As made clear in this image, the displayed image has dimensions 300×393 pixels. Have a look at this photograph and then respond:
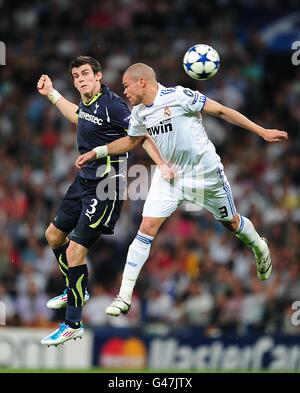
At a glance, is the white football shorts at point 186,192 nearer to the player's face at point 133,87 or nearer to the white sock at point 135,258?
the white sock at point 135,258

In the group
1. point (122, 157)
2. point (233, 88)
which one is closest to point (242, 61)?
point (233, 88)

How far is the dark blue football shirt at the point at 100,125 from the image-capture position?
11766 mm

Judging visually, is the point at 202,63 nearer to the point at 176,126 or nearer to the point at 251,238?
the point at 176,126

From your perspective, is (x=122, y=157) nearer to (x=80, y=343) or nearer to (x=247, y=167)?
(x=80, y=343)

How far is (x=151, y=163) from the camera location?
20.3m

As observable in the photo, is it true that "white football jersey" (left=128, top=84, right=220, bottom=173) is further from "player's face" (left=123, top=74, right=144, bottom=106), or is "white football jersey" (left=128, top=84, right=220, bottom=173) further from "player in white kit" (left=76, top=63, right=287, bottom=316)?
"player's face" (left=123, top=74, right=144, bottom=106)

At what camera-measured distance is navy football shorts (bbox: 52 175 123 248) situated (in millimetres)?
11820

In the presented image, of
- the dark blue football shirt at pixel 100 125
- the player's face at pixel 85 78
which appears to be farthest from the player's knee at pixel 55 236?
the player's face at pixel 85 78

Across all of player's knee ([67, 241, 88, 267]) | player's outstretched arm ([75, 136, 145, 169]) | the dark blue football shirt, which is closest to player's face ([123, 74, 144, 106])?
the dark blue football shirt

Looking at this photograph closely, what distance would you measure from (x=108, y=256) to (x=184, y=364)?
3.11 m

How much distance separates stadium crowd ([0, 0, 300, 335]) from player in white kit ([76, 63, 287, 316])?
6.08 m

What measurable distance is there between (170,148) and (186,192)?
58cm

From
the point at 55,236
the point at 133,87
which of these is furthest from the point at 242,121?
the point at 55,236

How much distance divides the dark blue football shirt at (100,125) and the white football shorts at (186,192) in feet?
2.03
